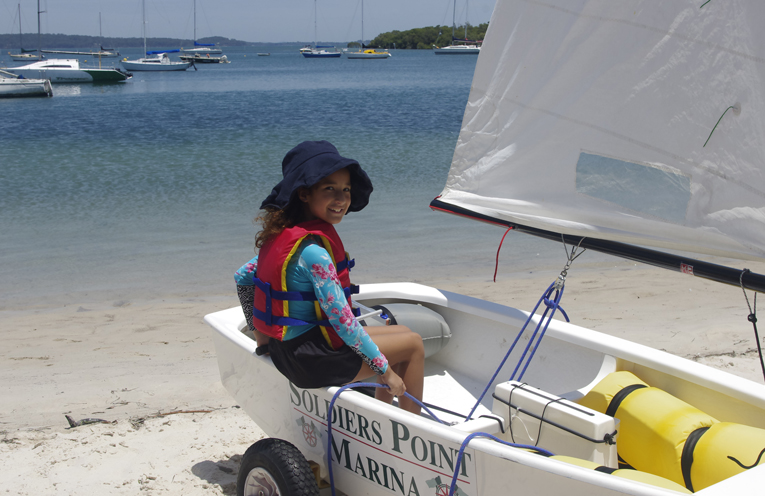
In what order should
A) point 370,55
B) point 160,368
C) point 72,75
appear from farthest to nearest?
point 370,55, point 72,75, point 160,368

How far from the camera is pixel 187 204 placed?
9992 millimetres

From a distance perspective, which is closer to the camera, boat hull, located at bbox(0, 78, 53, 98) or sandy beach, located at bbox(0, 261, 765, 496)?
sandy beach, located at bbox(0, 261, 765, 496)

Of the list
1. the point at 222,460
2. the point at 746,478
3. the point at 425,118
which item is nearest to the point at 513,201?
the point at 746,478

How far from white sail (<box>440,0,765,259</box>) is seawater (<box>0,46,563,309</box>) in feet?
13.0

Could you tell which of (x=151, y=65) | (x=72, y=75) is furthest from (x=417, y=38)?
(x=72, y=75)

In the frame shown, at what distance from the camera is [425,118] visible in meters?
21.4

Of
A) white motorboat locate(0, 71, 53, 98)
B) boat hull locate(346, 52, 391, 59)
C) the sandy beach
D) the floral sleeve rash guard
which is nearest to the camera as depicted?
the floral sleeve rash guard

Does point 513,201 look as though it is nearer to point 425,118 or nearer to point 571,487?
point 571,487

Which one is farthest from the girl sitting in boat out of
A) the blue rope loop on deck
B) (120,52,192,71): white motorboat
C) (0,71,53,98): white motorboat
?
(120,52,192,71): white motorboat

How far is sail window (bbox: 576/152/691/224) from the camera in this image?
2.31 meters

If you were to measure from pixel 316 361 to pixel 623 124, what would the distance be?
1392 mm

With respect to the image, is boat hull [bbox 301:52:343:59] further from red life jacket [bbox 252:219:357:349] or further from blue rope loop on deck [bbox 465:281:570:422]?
red life jacket [bbox 252:219:357:349]

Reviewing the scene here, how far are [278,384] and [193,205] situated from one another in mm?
7798

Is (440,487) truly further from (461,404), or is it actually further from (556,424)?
(461,404)
